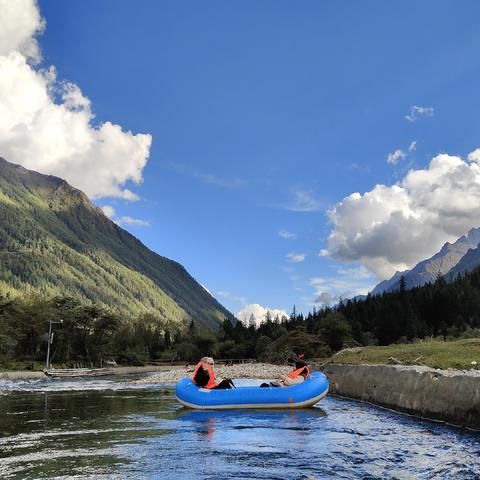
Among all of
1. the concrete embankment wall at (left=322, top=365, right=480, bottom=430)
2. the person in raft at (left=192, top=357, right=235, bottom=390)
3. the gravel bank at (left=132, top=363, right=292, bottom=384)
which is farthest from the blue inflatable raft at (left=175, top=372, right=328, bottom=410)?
the gravel bank at (left=132, top=363, right=292, bottom=384)

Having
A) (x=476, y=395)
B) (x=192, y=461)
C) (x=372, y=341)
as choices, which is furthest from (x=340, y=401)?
(x=372, y=341)

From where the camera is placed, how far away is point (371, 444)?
13.2m

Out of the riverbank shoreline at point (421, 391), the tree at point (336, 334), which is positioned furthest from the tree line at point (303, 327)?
the riverbank shoreline at point (421, 391)

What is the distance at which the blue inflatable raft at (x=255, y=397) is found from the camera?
2009cm

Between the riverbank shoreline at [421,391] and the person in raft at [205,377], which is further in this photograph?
the person in raft at [205,377]

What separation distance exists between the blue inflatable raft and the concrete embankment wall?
10.2 ft

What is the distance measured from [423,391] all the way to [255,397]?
21.9ft

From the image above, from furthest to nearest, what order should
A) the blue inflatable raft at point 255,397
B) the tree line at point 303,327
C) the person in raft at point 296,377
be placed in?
1. the tree line at point 303,327
2. the person in raft at point 296,377
3. the blue inflatable raft at point 255,397

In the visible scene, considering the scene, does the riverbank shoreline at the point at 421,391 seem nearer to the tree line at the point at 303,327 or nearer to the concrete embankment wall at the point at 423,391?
the concrete embankment wall at the point at 423,391

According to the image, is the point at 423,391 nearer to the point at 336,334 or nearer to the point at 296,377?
the point at 296,377

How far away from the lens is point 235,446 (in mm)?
13023

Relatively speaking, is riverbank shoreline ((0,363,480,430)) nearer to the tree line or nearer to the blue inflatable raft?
the blue inflatable raft

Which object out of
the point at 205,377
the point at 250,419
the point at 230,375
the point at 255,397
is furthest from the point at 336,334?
the point at 250,419

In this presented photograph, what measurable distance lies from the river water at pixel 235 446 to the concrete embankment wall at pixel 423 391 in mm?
582
